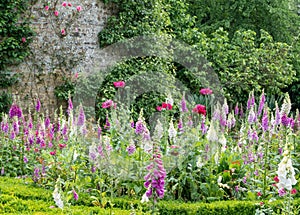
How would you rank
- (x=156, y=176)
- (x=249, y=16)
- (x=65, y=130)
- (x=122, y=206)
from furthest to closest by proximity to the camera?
(x=249, y=16), (x=65, y=130), (x=122, y=206), (x=156, y=176)

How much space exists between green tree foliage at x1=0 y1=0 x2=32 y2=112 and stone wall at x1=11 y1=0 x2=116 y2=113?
165 millimetres

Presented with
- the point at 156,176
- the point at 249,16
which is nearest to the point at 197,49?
the point at 249,16

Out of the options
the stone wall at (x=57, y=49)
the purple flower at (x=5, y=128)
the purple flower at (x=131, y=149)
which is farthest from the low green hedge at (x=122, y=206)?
the stone wall at (x=57, y=49)

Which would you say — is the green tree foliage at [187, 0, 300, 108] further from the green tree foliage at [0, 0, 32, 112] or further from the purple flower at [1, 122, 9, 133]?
the purple flower at [1, 122, 9, 133]

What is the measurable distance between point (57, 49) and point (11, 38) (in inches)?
33.4

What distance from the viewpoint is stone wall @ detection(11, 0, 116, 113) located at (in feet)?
27.9

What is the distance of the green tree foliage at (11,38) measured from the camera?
8.22 m

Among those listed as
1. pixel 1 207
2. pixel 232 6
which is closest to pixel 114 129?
pixel 1 207

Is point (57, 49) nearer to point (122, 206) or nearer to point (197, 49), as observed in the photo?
point (197, 49)

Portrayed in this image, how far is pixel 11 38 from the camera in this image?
8.26 m

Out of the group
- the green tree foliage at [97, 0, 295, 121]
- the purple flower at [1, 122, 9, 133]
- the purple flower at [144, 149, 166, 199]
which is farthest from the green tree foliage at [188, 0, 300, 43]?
the purple flower at [144, 149, 166, 199]

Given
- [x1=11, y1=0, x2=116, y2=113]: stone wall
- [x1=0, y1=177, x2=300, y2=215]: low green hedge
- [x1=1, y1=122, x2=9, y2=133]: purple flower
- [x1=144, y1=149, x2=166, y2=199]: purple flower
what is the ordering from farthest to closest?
[x1=11, y1=0, x2=116, y2=113]: stone wall < [x1=1, y1=122, x2=9, y2=133]: purple flower < [x1=0, y1=177, x2=300, y2=215]: low green hedge < [x1=144, y1=149, x2=166, y2=199]: purple flower

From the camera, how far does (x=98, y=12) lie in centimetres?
901

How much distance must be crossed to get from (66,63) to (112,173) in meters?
4.57
